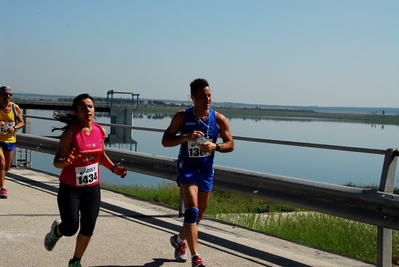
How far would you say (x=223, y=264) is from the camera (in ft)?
22.8

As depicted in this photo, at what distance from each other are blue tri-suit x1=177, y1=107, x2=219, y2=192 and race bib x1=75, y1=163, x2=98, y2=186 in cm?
92

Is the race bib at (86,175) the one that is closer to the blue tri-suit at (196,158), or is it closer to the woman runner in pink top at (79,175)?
the woman runner in pink top at (79,175)

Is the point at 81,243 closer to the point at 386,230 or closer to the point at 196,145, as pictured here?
the point at 196,145

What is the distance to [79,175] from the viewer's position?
6.29 m

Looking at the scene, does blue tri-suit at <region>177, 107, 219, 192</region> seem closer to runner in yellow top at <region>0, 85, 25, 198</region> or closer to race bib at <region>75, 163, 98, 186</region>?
race bib at <region>75, 163, 98, 186</region>

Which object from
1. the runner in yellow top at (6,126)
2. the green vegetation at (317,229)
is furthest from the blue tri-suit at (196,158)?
the runner in yellow top at (6,126)

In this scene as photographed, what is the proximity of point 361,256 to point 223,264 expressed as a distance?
1828 millimetres

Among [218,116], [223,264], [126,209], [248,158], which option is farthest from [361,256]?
[248,158]

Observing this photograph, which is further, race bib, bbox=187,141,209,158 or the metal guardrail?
race bib, bbox=187,141,209,158

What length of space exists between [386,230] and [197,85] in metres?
2.30

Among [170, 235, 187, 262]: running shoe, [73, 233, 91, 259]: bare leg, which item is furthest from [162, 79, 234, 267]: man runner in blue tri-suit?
[73, 233, 91, 259]: bare leg

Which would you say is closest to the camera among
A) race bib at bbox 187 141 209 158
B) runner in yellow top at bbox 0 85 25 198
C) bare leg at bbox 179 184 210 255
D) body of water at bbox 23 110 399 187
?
bare leg at bbox 179 184 210 255

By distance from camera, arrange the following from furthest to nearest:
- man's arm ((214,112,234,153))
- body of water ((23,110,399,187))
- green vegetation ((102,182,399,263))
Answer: body of water ((23,110,399,187)) → green vegetation ((102,182,399,263)) → man's arm ((214,112,234,153))

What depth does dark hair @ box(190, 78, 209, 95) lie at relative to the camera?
6.85 m
